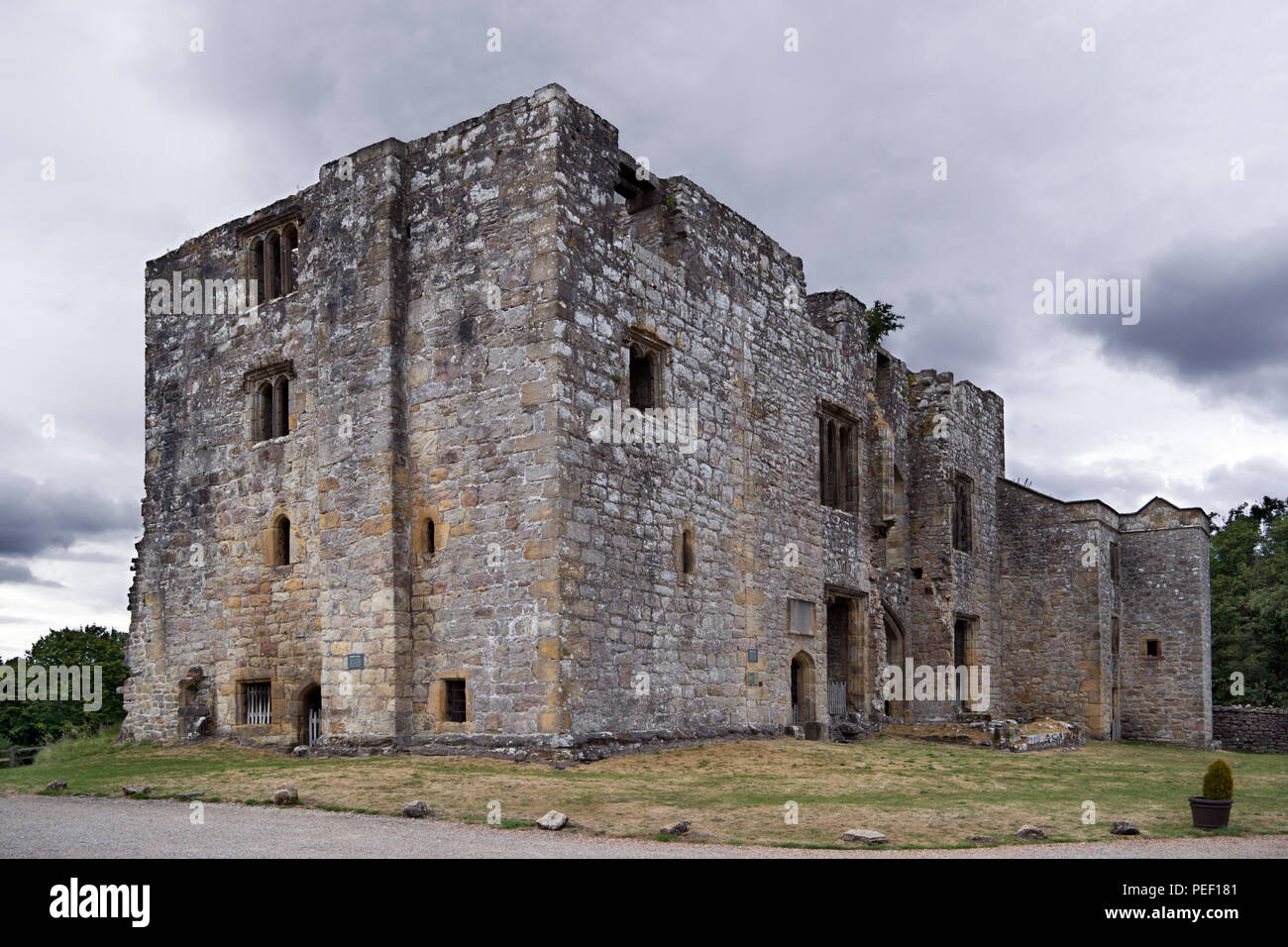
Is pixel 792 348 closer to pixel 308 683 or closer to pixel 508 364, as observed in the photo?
pixel 508 364

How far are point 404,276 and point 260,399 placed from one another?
515 centimetres

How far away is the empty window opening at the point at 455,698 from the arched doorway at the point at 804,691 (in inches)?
A: 318

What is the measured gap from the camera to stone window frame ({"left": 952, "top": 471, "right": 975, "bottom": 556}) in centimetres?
3331

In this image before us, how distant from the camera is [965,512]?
33.8 m

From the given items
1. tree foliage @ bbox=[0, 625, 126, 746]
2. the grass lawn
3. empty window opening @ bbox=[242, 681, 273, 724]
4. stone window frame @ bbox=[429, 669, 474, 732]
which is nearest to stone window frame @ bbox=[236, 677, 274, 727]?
empty window opening @ bbox=[242, 681, 273, 724]

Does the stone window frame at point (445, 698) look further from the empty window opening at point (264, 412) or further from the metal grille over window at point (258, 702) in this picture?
the empty window opening at point (264, 412)

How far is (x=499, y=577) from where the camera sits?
17.3 metres

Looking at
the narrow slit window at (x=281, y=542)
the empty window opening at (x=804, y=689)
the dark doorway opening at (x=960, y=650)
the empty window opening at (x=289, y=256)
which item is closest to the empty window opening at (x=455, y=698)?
the narrow slit window at (x=281, y=542)

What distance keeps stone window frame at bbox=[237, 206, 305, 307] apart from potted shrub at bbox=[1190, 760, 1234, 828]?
679 inches

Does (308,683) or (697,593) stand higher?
(697,593)

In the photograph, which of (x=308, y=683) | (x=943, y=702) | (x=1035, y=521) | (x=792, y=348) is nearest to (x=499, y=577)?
(x=308, y=683)

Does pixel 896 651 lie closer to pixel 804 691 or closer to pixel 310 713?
pixel 804 691

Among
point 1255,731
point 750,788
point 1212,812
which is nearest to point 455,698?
point 750,788

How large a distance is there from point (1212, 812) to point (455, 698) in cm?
1078
